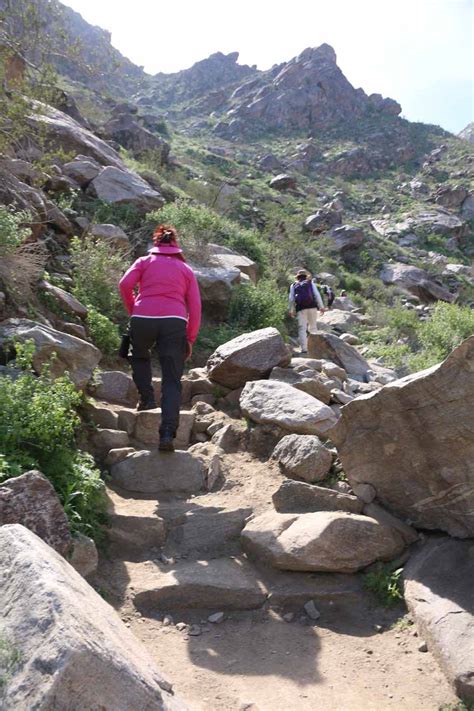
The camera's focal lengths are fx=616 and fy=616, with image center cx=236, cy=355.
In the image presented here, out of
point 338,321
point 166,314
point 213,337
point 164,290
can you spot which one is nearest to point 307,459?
point 166,314

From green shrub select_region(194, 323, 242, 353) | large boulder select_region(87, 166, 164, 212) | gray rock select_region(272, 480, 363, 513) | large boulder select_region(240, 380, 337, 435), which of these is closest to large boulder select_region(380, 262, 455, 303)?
large boulder select_region(87, 166, 164, 212)

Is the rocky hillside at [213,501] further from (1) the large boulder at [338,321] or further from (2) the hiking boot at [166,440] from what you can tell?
(1) the large boulder at [338,321]

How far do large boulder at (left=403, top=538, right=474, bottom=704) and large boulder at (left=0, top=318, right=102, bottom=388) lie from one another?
9.80 ft

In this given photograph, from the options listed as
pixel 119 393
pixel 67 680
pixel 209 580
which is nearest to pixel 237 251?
pixel 119 393

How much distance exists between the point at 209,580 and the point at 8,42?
263 inches

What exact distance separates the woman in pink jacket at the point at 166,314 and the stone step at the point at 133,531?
67cm

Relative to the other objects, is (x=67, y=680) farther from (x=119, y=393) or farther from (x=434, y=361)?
(x=434, y=361)

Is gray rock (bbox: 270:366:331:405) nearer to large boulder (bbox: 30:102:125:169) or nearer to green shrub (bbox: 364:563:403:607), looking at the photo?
green shrub (bbox: 364:563:403:607)

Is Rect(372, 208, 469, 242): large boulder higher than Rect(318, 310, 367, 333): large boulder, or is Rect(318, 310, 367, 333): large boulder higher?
Rect(372, 208, 469, 242): large boulder

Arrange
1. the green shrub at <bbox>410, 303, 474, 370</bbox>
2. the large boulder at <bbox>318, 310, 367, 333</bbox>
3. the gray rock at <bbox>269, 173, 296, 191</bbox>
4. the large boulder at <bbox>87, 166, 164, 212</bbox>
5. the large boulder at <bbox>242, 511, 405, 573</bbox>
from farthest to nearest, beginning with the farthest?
the gray rock at <bbox>269, 173, 296, 191</bbox> < the large boulder at <bbox>318, 310, 367, 333</bbox> < the green shrub at <bbox>410, 303, 474, 370</bbox> < the large boulder at <bbox>87, 166, 164, 212</bbox> < the large boulder at <bbox>242, 511, 405, 573</bbox>

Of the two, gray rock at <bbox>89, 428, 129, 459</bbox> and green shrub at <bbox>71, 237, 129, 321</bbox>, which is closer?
gray rock at <bbox>89, 428, 129, 459</bbox>

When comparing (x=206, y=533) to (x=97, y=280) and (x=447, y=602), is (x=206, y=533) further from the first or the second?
(x=97, y=280)

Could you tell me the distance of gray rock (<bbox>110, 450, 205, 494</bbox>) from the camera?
4684 mm

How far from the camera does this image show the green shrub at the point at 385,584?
3713 millimetres
